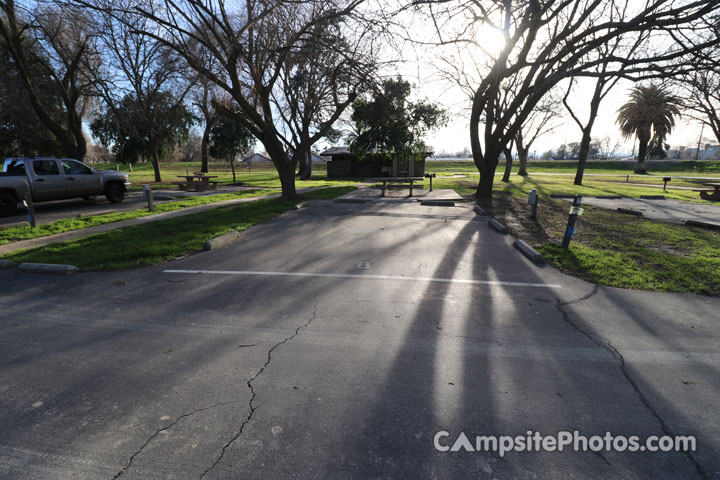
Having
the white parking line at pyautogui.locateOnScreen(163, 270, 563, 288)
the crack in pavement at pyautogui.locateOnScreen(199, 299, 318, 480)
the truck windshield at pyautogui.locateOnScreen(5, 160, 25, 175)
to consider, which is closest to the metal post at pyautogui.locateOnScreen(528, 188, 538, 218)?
the white parking line at pyautogui.locateOnScreen(163, 270, 563, 288)

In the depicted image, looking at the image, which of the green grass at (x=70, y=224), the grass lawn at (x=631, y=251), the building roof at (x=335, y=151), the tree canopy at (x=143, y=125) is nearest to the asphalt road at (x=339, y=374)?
the grass lawn at (x=631, y=251)

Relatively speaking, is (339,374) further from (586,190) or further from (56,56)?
(56,56)

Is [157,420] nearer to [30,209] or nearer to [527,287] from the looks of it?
[527,287]

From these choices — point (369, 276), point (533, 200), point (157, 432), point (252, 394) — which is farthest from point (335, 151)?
point (157, 432)

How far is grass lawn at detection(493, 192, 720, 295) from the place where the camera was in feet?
17.8

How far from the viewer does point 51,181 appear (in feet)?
40.2

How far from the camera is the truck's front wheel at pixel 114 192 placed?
46.8 ft

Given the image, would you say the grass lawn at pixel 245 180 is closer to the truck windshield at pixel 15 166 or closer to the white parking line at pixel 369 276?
the truck windshield at pixel 15 166

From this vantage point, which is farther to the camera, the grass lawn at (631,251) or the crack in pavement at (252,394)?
the grass lawn at (631,251)

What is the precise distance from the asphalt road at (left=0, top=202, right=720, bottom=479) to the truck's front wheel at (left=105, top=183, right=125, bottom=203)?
10354 millimetres

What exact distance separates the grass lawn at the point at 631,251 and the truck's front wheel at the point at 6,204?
15.6 m

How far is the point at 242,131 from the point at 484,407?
3026 centimetres

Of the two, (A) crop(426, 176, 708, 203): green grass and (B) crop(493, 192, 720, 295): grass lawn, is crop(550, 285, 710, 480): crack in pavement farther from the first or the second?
(A) crop(426, 176, 708, 203): green grass

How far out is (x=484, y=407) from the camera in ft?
8.47
